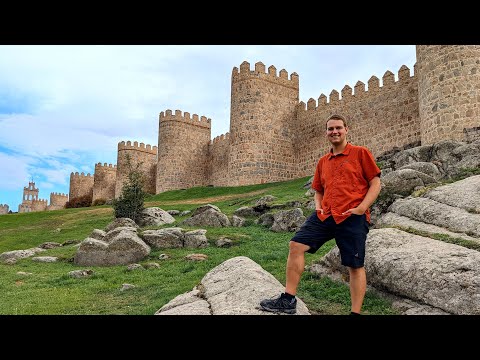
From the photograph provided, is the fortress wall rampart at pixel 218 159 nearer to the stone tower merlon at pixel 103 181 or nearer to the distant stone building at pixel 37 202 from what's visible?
the stone tower merlon at pixel 103 181

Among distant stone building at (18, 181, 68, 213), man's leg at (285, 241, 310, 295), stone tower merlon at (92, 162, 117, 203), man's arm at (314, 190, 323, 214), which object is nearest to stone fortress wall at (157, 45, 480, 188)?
man's arm at (314, 190, 323, 214)

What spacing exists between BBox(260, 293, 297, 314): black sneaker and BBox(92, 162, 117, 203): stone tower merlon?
6178 cm

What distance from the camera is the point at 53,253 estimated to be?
17000mm

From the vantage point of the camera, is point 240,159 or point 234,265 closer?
point 234,265

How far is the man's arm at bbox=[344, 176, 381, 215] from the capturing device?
16.4 ft

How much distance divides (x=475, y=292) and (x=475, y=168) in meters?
10.6

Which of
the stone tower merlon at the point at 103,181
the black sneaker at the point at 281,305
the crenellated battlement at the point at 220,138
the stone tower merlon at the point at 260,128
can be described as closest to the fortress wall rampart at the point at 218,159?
the crenellated battlement at the point at 220,138

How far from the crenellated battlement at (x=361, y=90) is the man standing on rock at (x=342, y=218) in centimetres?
2789

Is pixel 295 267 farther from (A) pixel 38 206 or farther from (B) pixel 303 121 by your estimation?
(A) pixel 38 206

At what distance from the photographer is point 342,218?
5074 millimetres

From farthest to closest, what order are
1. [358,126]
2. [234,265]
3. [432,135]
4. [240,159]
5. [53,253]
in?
[240,159] < [358,126] < [432,135] < [53,253] < [234,265]

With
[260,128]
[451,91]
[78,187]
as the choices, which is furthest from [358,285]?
[78,187]
